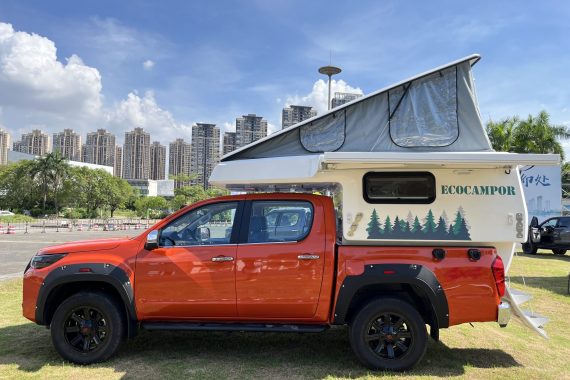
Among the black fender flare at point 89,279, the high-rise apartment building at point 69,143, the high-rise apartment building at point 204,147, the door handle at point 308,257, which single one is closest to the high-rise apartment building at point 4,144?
the high-rise apartment building at point 69,143

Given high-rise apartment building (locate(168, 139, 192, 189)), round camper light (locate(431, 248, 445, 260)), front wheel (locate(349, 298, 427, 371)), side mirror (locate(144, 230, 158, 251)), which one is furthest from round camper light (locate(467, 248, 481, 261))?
high-rise apartment building (locate(168, 139, 192, 189))

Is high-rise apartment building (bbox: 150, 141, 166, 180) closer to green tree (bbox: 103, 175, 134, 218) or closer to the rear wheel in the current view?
green tree (bbox: 103, 175, 134, 218)

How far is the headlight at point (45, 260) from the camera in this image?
4930 mm

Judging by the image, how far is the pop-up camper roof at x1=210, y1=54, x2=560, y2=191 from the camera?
197 inches

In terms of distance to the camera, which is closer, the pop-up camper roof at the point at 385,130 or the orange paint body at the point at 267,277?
the orange paint body at the point at 267,277

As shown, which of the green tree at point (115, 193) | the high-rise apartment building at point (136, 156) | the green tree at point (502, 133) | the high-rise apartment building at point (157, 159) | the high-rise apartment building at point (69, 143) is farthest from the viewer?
the high-rise apartment building at point (157, 159)

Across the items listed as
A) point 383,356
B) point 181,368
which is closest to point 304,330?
point 383,356

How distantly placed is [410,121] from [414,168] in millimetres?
620

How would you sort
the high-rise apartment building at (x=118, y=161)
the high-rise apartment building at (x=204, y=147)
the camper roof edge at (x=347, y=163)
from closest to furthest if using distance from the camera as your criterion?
the camper roof edge at (x=347, y=163)
the high-rise apartment building at (x=204, y=147)
the high-rise apartment building at (x=118, y=161)

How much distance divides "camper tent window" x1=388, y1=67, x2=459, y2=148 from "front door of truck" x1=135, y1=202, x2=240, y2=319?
226cm

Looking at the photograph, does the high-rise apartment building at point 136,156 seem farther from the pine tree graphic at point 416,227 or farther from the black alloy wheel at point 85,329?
the pine tree graphic at point 416,227

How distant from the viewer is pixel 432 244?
479 centimetres

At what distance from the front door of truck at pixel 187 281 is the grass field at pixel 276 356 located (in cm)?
59

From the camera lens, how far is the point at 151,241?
4.82 metres
